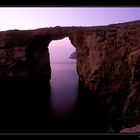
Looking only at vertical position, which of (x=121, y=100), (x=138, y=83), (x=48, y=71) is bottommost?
(x=48, y=71)

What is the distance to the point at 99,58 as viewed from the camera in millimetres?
9422

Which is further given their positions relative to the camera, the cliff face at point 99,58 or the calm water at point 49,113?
the cliff face at point 99,58

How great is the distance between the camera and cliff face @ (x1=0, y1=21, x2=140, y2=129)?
7.70 meters

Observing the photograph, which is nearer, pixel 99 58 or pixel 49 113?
pixel 49 113

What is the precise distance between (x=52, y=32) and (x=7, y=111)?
5.38 metres

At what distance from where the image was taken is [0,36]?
43.1 ft

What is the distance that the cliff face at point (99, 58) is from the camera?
25.3 feet

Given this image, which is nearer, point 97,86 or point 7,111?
point 7,111

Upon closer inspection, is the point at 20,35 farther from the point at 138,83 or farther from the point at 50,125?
the point at 138,83

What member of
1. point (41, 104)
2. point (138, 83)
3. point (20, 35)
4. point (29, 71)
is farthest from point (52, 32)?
point (138, 83)

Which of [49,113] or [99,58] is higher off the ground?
[99,58]

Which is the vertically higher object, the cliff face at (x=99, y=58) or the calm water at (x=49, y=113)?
the cliff face at (x=99, y=58)

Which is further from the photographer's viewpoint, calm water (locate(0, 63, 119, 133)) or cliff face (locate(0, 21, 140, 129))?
cliff face (locate(0, 21, 140, 129))

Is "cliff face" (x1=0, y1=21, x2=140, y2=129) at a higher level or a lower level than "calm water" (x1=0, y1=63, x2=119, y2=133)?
higher
